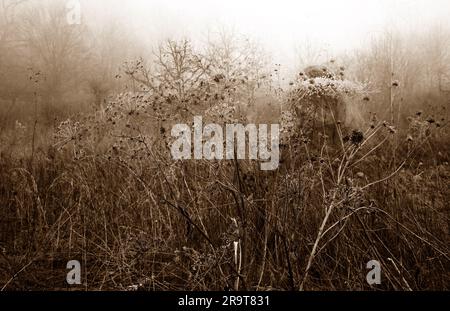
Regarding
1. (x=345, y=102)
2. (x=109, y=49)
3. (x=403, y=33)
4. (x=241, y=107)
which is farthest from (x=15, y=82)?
(x=241, y=107)

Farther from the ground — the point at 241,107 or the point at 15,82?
the point at 15,82

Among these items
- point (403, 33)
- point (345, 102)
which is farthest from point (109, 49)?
point (345, 102)

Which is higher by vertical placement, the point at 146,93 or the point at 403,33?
the point at 403,33

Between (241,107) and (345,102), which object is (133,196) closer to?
(241,107)

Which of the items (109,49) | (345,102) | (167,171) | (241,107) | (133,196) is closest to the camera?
(167,171)

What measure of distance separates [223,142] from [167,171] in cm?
47

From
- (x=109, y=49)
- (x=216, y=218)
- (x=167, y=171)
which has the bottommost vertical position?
(x=216, y=218)

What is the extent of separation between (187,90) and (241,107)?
461 millimetres

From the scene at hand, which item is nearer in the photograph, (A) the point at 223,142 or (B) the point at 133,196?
(A) the point at 223,142

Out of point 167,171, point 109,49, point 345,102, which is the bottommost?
point 167,171

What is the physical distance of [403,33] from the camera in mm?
20672
